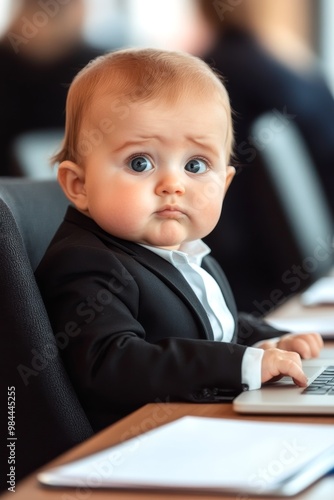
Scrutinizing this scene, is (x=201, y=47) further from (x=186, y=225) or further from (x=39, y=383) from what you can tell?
(x=39, y=383)

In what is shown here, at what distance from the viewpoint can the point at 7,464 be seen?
4.45 ft

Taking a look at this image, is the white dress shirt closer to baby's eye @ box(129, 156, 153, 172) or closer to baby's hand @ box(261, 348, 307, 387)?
baby's eye @ box(129, 156, 153, 172)

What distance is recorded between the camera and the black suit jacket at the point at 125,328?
1281 mm

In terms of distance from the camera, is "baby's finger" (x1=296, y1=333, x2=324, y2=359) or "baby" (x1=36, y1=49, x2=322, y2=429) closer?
"baby" (x1=36, y1=49, x2=322, y2=429)

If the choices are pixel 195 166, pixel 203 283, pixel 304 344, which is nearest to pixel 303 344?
pixel 304 344

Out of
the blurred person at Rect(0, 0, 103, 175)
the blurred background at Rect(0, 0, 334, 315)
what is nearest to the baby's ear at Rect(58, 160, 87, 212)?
the blurred background at Rect(0, 0, 334, 315)

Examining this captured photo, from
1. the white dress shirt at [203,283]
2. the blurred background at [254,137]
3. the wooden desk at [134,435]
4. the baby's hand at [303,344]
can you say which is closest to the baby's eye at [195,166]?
the white dress shirt at [203,283]

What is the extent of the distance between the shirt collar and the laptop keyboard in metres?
0.29

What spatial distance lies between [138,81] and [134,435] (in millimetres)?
601

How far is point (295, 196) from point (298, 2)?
3.26m

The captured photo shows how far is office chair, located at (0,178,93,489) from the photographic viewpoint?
1290mm

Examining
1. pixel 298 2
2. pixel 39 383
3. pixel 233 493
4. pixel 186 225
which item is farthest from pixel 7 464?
pixel 298 2

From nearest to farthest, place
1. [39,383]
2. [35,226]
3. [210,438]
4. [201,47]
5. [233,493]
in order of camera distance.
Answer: [233,493] → [210,438] → [39,383] → [35,226] → [201,47]

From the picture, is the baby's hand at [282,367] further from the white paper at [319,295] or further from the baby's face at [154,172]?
the white paper at [319,295]
